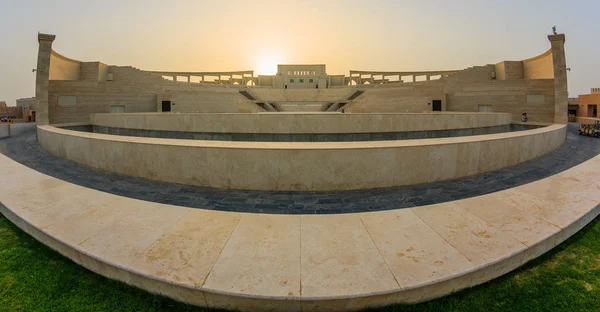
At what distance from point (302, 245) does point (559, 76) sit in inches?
947

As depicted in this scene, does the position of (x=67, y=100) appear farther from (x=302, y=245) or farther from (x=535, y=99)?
(x=535, y=99)

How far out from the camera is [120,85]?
2330cm

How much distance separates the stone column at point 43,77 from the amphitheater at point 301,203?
27.3ft

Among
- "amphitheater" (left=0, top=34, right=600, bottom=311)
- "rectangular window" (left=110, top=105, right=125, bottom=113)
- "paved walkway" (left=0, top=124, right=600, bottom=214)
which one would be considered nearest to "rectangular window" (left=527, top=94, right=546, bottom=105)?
"amphitheater" (left=0, top=34, right=600, bottom=311)

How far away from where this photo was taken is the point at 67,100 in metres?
20.7

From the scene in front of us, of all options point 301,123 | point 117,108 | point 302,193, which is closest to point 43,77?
point 117,108

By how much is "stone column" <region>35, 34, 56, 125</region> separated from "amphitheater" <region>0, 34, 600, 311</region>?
8316mm

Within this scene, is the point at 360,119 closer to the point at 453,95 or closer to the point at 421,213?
the point at 421,213

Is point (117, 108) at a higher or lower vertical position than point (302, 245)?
higher

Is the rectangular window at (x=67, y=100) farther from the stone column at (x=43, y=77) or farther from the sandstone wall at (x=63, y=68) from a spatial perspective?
the sandstone wall at (x=63, y=68)

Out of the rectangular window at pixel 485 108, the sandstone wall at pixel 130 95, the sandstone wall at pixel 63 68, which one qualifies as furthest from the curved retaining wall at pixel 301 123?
the sandstone wall at pixel 63 68

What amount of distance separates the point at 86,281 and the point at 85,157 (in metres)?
6.52

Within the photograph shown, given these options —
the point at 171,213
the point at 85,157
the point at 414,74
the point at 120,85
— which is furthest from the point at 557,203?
the point at 414,74

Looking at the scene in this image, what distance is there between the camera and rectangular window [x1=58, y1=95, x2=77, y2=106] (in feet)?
67.3
